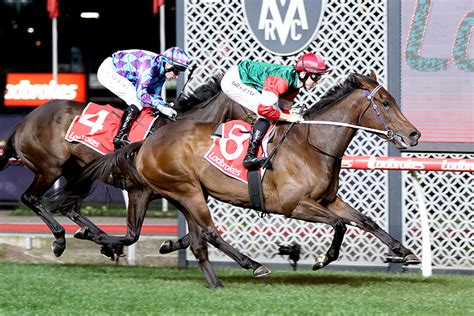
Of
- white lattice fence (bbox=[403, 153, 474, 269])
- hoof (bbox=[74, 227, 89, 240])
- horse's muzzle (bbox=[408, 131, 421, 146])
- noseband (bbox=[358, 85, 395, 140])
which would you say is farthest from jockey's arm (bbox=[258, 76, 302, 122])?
hoof (bbox=[74, 227, 89, 240])

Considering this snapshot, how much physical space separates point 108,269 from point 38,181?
123cm

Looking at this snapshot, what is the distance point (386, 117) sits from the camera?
8.41m

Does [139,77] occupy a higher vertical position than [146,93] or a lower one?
higher

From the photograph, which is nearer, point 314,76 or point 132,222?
point 314,76

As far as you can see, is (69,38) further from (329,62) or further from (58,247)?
(329,62)

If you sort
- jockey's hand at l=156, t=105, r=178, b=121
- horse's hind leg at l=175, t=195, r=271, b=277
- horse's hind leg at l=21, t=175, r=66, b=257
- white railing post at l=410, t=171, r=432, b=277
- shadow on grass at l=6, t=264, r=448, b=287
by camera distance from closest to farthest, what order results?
horse's hind leg at l=175, t=195, r=271, b=277, shadow on grass at l=6, t=264, r=448, b=287, white railing post at l=410, t=171, r=432, b=277, jockey's hand at l=156, t=105, r=178, b=121, horse's hind leg at l=21, t=175, r=66, b=257

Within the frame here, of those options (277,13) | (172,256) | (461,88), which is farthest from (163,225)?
(461,88)

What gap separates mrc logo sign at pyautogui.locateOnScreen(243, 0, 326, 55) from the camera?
10109mm

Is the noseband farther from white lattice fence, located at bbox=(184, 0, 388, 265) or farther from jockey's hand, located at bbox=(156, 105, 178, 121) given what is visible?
jockey's hand, located at bbox=(156, 105, 178, 121)

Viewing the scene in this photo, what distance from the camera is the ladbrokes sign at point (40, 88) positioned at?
13.4 metres

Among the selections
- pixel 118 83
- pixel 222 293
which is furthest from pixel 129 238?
pixel 118 83

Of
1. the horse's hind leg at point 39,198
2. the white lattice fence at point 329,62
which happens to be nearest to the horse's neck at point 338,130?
the white lattice fence at point 329,62

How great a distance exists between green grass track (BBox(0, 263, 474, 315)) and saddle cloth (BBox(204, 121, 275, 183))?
898 millimetres

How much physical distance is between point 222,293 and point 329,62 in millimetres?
2909
